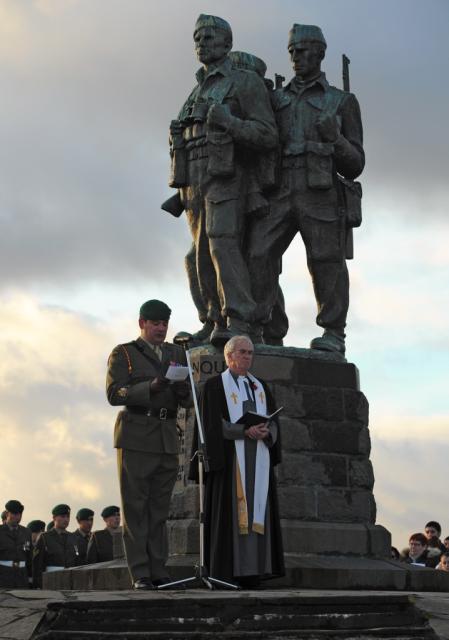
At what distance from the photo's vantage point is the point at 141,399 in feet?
33.9

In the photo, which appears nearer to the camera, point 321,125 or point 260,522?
point 260,522

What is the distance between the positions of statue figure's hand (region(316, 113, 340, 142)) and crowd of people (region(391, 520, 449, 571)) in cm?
434

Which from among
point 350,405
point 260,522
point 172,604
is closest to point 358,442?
point 350,405

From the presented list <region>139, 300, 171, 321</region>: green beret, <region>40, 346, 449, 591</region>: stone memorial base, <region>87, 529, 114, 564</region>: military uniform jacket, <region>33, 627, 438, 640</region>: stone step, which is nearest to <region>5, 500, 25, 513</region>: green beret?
<region>87, 529, 114, 564</region>: military uniform jacket

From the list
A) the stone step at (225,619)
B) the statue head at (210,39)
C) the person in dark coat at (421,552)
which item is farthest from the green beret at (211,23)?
the stone step at (225,619)

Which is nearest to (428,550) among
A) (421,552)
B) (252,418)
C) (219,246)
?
(421,552)

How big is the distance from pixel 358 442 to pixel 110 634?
237 inches

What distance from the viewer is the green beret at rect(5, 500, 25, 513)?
18250 millimetres

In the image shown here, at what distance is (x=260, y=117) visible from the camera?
46.5ft

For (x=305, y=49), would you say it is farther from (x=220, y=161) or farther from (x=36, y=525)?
(x=36, y=525)

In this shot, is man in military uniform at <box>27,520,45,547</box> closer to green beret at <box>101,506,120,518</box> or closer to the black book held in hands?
green beret at <box>101,506,120,518</box>

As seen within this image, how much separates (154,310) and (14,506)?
8.45m

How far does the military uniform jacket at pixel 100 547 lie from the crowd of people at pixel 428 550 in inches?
127

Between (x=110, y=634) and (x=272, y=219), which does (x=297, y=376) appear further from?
(x=110, y=634)
